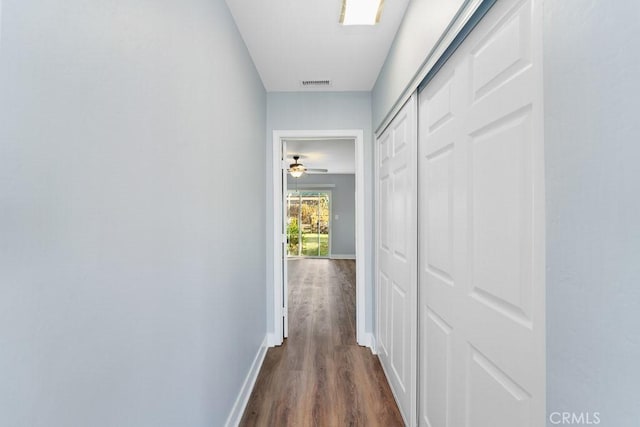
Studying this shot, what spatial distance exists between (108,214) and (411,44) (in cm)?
171

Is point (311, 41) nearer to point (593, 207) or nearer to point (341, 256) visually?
point (593, 207)

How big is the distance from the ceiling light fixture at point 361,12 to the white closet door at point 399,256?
1.82 ft

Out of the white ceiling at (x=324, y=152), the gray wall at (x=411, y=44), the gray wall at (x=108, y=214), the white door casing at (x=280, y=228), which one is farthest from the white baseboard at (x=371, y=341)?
the white ceiling at (x=324, y=152)

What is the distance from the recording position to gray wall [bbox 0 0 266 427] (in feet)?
1.77

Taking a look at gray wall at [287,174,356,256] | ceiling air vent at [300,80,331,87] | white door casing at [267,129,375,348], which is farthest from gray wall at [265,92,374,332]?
gray wall at [287,174,356,256]

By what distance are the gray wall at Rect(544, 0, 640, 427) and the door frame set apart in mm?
2215

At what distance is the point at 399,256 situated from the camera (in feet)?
6.87

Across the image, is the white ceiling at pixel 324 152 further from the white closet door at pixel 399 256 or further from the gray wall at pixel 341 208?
the white closet door at pixel 399 256

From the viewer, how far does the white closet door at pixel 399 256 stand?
178cm

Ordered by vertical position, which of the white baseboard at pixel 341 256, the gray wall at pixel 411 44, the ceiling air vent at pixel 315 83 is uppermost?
the ceiling air vent at pixel 315 83

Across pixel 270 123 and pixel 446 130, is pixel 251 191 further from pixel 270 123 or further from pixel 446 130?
pixel 446 130

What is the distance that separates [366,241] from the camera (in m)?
2.93

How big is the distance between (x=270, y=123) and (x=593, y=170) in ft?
8.99

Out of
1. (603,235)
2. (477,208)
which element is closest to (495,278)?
(477,208)
